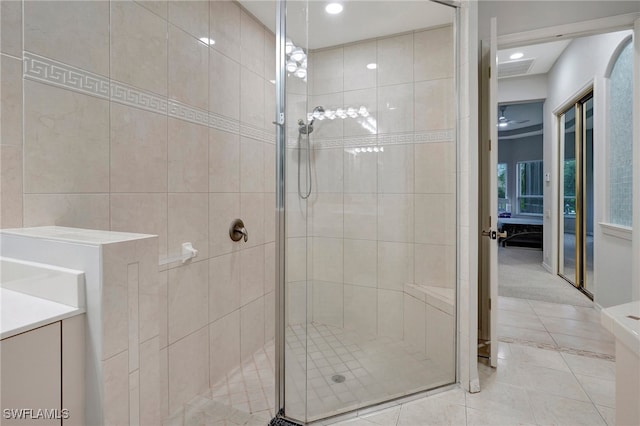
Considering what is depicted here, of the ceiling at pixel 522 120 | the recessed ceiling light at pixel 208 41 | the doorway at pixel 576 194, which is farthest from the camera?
the ceiling at pixel 522 120

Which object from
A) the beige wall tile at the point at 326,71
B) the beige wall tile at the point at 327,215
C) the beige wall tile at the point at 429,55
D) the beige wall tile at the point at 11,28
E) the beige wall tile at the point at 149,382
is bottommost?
the beige wall tile at the point at 149,382

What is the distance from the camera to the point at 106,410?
774 mm

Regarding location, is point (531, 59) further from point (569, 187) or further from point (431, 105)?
point (431, 105)

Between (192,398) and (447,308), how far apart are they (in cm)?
161

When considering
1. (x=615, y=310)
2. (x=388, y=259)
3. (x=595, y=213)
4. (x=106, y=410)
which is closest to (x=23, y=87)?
(x=106, y=410)

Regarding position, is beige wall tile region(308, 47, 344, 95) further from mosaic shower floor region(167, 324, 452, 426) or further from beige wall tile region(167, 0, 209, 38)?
mosaic shower floor region(167, 324, 452, 426)

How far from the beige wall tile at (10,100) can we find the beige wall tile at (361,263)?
62.2 inches

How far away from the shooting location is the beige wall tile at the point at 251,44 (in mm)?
2168

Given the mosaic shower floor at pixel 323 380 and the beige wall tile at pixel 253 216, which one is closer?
the mosaic shower floor at pixel 323 380

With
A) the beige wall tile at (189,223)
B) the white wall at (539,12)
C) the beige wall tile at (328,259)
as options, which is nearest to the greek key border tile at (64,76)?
the beige wall tile at (189,223)

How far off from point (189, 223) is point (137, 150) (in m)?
0.48

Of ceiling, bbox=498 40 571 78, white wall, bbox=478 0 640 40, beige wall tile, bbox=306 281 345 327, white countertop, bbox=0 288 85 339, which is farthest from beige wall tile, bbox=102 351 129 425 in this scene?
ceiling, bbox=498 40 571 78

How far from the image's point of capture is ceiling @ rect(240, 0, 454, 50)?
5.80ft

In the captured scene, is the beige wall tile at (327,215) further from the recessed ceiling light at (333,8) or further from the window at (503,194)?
the window at (503,194)
